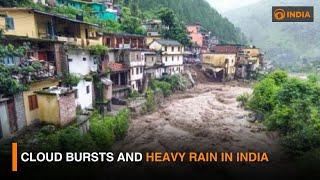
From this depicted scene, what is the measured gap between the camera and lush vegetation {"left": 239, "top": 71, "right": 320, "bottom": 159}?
56.1ft

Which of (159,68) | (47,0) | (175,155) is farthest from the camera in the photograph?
(159,68)

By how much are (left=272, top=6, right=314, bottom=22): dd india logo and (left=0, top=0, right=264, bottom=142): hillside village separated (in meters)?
10.6

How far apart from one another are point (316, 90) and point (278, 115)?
328 centimetres

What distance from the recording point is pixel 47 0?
3356 cm

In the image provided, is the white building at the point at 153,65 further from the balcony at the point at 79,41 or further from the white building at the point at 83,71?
the white building at the point at 83,71

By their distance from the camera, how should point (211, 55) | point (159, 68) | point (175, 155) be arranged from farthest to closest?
1. point (211, 55)
2. point (159, 68)
3. point (175, 155)

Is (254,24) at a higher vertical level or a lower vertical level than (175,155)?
higher

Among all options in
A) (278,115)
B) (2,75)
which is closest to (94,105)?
(2,75)

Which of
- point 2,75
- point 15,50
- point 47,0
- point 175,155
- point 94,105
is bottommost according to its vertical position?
point 175,155

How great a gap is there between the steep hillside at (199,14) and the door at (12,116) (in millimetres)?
51884

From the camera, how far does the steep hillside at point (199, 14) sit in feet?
219

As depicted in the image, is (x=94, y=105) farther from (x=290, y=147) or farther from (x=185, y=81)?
(x=185, y=81)

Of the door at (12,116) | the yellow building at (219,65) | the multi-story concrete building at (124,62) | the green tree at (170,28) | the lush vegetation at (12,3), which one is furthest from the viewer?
the yellow building at (219,65)

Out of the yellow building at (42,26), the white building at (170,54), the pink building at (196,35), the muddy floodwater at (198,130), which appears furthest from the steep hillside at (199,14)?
the yellow building at (42,26)
